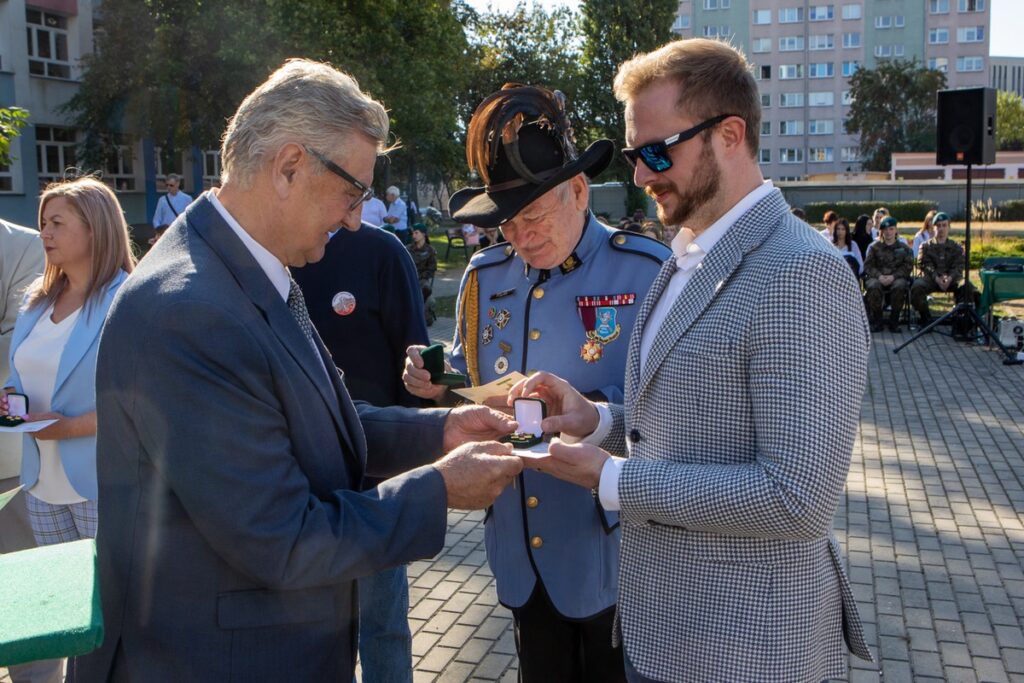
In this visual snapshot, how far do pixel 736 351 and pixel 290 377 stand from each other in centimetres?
88

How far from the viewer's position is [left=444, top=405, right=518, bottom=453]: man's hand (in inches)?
99.4

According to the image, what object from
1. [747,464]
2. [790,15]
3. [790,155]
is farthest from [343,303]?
[790,15]

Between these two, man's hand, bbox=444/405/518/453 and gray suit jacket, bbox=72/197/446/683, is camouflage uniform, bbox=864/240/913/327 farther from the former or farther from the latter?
gray suit jacket, bbox=72/197/446/683

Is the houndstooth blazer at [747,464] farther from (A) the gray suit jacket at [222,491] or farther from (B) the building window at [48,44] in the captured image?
(B) the building window at [48,44]

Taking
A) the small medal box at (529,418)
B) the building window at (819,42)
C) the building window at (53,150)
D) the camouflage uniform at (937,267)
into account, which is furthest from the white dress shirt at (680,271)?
the building window at (819,42)

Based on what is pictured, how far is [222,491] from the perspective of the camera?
171 cm

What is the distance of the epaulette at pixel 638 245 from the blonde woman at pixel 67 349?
2012 mm

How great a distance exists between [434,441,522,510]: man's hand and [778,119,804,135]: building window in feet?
312

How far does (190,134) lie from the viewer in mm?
29453

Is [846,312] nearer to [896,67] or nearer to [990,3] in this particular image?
[896,67]

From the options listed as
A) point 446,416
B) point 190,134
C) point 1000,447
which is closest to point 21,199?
point 190,134

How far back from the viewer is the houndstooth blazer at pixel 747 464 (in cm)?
182

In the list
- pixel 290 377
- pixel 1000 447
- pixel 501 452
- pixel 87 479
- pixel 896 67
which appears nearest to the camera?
pixel 290 377

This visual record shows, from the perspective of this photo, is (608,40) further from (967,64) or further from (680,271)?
(967,64)
